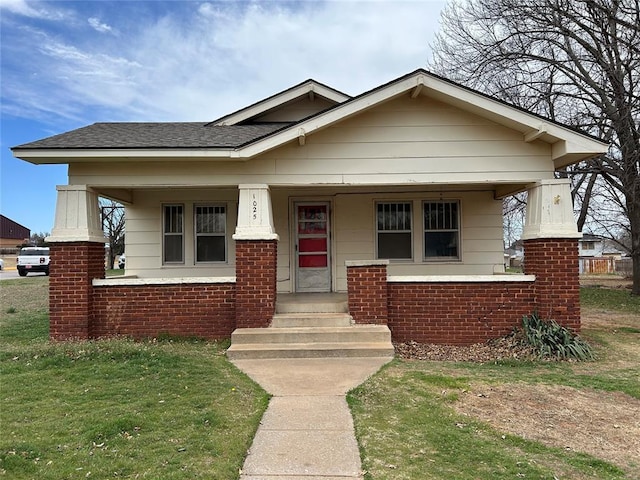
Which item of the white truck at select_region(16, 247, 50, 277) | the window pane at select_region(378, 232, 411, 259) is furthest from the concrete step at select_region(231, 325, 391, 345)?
the white truck at select_region(16, 247, 50, 277)

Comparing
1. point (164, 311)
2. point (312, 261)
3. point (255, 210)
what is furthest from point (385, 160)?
point (164, 311)

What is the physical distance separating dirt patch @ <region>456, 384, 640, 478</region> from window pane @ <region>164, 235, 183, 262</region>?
7086 mm

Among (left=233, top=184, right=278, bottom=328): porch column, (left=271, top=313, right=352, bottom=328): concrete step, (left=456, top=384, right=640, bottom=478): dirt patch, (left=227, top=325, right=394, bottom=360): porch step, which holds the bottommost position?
(left=456, top=384, right=640, bottom=478): dirt patch

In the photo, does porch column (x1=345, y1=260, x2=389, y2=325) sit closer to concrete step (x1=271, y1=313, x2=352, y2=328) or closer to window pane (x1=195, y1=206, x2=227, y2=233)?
concrete step (x1=271, y1=313, x2=352, y2=328)

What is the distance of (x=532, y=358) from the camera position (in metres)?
7.10

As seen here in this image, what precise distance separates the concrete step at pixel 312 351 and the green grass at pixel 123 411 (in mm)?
360

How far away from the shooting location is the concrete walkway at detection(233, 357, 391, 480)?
3.49 meters

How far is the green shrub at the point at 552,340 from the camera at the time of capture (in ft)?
23.4

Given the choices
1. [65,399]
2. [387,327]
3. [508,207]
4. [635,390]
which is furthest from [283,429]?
[508,207]

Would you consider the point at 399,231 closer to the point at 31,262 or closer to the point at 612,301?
the point at 612,301

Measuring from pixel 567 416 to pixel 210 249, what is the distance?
7.64m

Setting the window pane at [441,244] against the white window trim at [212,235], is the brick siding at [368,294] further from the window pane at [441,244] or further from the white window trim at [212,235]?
the white window trim at [212,235]

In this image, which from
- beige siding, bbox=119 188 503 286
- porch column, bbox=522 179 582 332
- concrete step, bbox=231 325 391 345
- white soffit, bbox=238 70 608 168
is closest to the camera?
concrete step, bbox=231 325 391 345

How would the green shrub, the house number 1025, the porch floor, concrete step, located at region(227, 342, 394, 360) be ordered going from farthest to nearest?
the porch floor → the house number 1025 → the green shrub → concrete step, located at region(227, 342, 394, 360)
